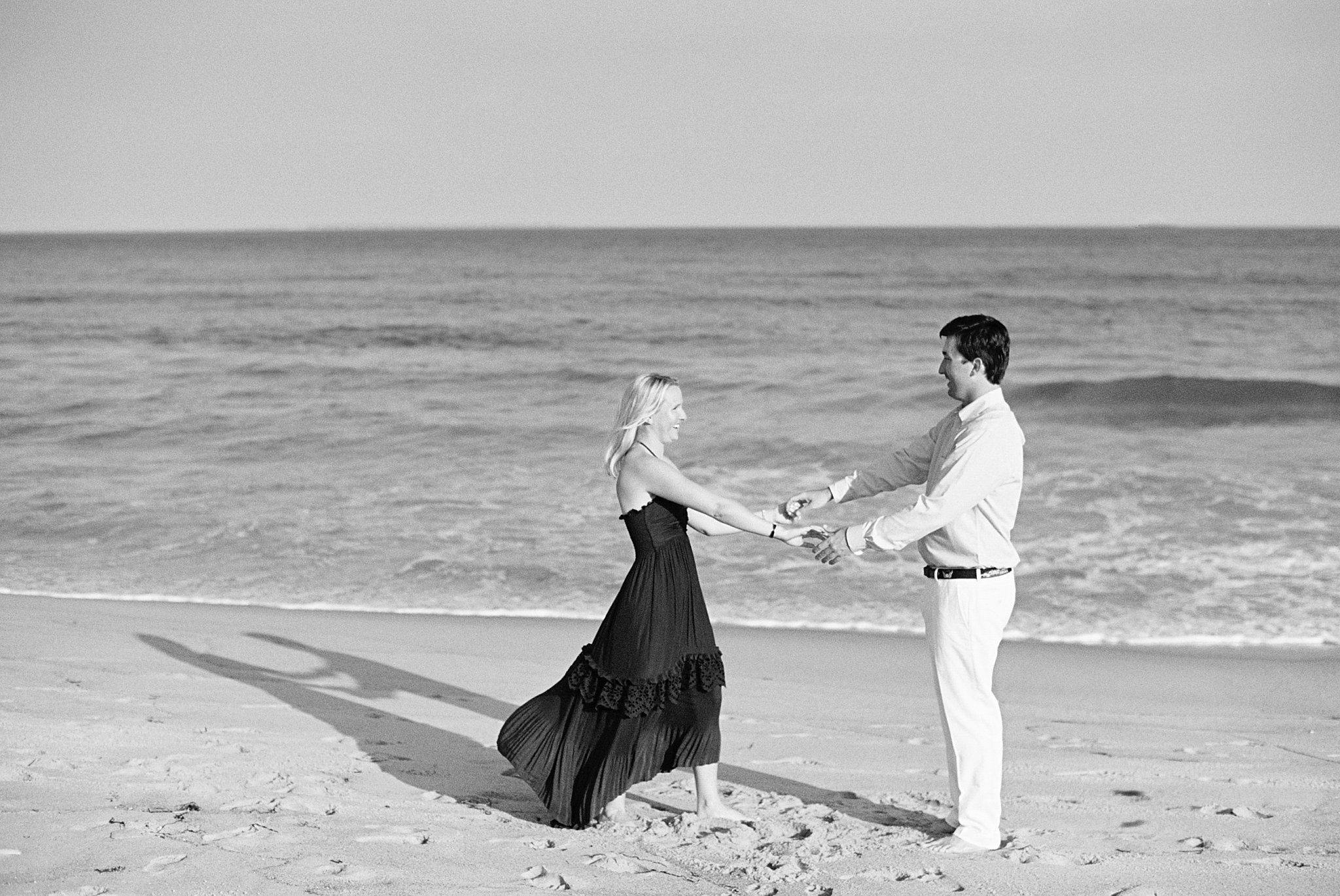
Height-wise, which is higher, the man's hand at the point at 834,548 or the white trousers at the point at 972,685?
the man's hand at the point at 834,548

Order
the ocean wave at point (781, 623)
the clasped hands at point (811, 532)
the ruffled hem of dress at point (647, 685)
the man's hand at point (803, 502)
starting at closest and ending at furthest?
the ruffled hem of dress at point (647, 685)
the clasped hands at point (811, 532)
the man's hand at point (803, 502)
the ocean wave at point (781, 623)

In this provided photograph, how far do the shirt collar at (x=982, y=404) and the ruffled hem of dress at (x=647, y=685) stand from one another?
48.4 inches

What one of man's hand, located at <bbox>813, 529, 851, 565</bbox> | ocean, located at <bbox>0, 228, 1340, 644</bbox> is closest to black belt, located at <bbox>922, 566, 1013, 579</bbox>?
man's hand, located at <bbox>813, 529, 851, 565</bbox>

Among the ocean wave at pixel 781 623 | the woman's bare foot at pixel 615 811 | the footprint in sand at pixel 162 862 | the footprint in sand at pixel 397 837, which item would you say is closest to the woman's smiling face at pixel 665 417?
the woman's bare foot at pixel 615 811

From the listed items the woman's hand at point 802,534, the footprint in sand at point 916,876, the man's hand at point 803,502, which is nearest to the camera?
the footprint in sand at point 916,876

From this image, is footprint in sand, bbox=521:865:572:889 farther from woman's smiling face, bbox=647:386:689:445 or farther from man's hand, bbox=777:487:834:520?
man's hand, bbox=777:487:834:520

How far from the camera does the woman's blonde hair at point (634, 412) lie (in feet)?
14.8

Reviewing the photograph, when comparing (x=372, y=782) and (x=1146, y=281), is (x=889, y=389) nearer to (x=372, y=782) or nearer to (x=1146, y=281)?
(x=372, y=782)

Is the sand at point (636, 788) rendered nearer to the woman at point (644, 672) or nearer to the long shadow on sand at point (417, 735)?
the long shadow on sand at point (417, 735)

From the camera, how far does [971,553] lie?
4.15 metres

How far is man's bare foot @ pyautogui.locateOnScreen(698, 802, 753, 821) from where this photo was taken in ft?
14.8

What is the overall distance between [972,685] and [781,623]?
4.10m

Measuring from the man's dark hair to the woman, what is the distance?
1.02 m

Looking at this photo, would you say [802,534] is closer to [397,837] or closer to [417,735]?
[397,837]
